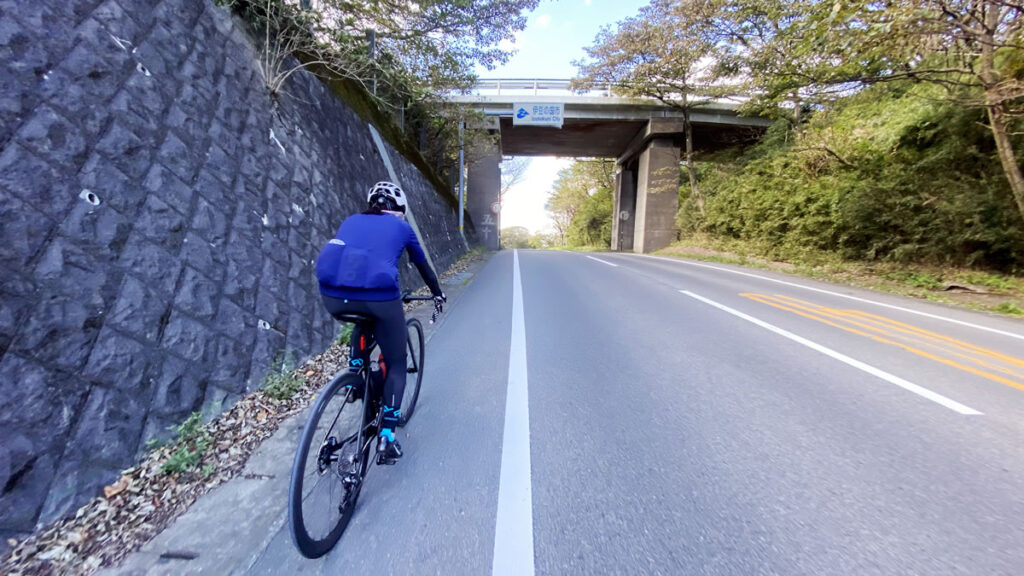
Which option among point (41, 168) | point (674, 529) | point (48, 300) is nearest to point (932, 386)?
point (674, 529)

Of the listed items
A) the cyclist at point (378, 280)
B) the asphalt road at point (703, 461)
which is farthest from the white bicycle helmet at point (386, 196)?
the asphalt road at point (703, 461)

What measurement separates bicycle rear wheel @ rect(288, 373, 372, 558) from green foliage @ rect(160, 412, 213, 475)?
962 mm

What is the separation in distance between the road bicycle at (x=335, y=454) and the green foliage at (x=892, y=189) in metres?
12.1

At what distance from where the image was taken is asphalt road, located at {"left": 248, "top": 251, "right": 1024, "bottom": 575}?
186 centimetres

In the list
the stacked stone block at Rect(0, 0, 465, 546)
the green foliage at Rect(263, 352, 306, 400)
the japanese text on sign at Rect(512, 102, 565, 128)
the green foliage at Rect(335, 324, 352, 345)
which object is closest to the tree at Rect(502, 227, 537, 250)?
the japanese text on sign at Rect(512, 102, 565, 128)

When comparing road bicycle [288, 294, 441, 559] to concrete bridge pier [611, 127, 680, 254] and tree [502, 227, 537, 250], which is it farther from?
tree [502, 227, 537, 250]

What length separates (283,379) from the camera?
3.63 m

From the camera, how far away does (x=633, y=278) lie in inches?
408

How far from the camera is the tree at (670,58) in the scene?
56.1 ft

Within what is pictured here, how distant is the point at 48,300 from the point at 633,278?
9884mm

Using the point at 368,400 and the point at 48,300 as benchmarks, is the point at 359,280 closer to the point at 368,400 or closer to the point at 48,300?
the point at 368,400

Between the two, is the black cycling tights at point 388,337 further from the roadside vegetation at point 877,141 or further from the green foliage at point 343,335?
the roadside vegetation at point 877,141

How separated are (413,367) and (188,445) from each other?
5.05 feet

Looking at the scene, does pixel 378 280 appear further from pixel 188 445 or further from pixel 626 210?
pixel 626 210
